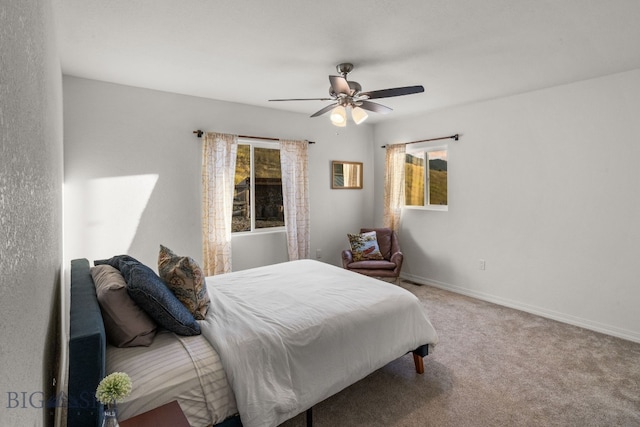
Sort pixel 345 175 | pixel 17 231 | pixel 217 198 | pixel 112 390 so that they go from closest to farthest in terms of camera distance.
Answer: pixel 17 231 < pixel 112 390 < pixel 217 198 < pixel 345 175

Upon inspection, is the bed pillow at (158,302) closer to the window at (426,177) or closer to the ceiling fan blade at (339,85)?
the ceiling fan blade at (339,85)

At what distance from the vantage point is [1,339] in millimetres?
491

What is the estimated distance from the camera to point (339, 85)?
2.57 metres

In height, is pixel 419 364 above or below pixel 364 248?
below

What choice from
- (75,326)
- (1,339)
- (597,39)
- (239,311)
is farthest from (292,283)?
(597,39)

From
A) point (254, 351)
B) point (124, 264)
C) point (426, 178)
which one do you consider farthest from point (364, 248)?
point (124, 264)

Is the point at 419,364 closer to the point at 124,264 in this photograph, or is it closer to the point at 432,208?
the point at 124,264

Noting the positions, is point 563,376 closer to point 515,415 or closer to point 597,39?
point 515,415

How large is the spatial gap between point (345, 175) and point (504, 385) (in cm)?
363

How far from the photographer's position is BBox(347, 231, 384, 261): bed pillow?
186 inches

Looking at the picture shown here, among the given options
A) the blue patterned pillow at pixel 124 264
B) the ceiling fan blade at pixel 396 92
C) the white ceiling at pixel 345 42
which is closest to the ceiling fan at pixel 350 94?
the ceiling fan blade at pixel 396 92

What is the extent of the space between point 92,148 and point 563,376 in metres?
4.67

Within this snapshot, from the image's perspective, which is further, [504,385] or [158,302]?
[504,385]

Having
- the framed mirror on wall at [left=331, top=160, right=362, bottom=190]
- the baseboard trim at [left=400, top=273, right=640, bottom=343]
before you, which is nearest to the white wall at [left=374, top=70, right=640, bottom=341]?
the baseboard trim at [left=400, top=273, right=640, bottom=343]
